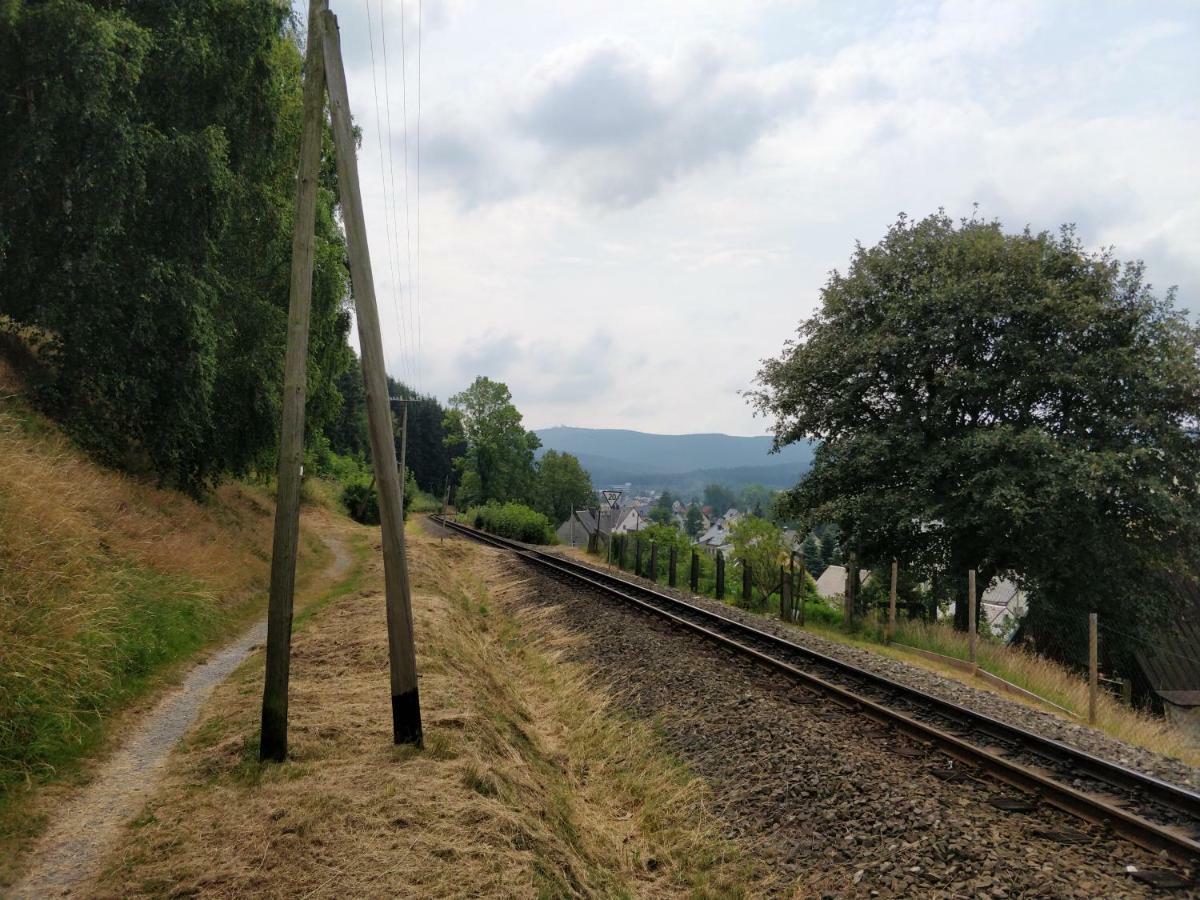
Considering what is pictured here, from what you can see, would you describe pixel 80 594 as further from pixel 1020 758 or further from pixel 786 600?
pixel 786 600

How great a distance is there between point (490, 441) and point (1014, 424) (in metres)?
57.7

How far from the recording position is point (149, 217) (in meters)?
13.4

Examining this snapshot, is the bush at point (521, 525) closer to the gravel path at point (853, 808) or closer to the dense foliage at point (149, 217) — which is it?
the dense foliage at point (149, 217)

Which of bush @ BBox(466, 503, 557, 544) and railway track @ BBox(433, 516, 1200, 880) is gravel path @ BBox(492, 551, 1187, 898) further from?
bush @ BBox(466, 503, 557, 544)

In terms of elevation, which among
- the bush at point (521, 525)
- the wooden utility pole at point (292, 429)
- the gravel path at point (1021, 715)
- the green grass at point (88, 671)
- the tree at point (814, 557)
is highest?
the wooden utility pole at point (292, 429)

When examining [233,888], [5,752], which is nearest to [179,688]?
[5,752]

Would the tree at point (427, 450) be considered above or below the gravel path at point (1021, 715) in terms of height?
above

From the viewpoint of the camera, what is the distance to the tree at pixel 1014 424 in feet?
62.5

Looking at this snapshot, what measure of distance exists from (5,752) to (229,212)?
12.1 m

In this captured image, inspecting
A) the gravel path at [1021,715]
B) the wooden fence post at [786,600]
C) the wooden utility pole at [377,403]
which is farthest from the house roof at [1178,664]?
the wooden utility pole at [377,403]

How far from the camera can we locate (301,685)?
26.4ft

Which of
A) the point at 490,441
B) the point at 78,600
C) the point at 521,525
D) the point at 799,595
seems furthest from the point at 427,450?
the point at 78,600

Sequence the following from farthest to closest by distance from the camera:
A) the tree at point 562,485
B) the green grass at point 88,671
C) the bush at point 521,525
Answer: the tree at point 562,485 → the bush at point 521,525 → the green grass at point 88,671

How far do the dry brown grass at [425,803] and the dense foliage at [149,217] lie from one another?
658 cm
